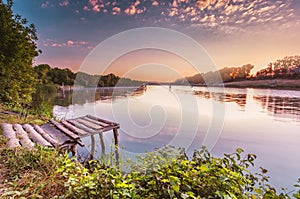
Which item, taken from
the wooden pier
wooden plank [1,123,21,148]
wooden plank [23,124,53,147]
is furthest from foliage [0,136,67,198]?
wooden plank [23,124,53,147]

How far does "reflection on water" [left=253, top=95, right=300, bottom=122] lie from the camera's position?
348 inches

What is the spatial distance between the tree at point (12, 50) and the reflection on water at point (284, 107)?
1229cm

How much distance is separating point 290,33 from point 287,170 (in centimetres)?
525

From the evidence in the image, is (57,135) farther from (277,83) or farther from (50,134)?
(277,83)

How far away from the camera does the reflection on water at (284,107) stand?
29.0 ft

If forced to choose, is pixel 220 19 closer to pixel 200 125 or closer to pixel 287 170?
pixel 200 125

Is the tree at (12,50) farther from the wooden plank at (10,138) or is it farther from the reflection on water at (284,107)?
the reflection on water at (284,107)

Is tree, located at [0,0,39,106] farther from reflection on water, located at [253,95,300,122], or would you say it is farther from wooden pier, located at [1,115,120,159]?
reflection on water, located at [253,95,300,122]

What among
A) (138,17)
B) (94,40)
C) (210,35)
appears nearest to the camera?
(138,17)

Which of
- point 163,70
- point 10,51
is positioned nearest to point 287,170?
point 163,70

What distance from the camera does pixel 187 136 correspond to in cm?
738

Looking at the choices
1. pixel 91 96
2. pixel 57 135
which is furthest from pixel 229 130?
pixel 91 96

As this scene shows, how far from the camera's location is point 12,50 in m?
5.23

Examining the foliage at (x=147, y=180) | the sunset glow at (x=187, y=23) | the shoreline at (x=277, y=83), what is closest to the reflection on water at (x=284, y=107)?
the shoreline at (x=277, y=83)
